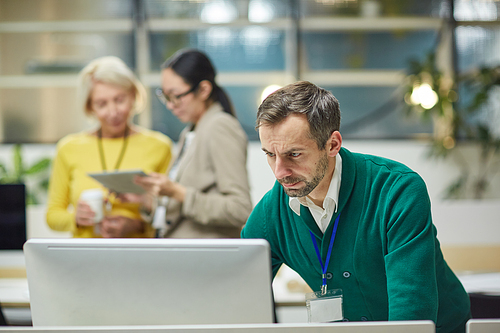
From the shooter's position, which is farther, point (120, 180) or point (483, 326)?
point (120, 180)

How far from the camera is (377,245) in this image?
3.55 ft

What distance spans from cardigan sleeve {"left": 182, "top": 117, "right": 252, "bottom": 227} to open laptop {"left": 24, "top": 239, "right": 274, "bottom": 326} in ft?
2.73

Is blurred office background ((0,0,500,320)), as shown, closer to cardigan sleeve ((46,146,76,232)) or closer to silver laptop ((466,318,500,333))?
cardigan sleeve ((46,146,76,232))

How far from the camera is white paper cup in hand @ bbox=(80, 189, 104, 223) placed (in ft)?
6.35

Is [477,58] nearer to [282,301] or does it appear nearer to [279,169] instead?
[282,301]

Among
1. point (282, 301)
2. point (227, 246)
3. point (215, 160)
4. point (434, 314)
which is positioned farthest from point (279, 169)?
point (282, 301)

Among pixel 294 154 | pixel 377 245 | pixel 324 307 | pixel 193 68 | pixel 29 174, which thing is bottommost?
pixel 29 174

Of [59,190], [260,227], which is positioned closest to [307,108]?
[260,227]

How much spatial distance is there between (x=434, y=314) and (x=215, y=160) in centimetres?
97

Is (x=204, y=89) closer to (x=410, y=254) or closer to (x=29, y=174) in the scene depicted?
(x=410, y=254)

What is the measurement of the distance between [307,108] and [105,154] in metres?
1.37

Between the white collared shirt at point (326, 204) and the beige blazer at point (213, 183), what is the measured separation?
531mm

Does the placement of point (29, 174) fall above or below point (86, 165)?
below

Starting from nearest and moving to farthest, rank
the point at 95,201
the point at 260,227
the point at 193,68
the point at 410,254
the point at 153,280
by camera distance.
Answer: the point at 153,280
the point at 410,254
the point at 260,227
the point at 193,68
the point at 95,201
